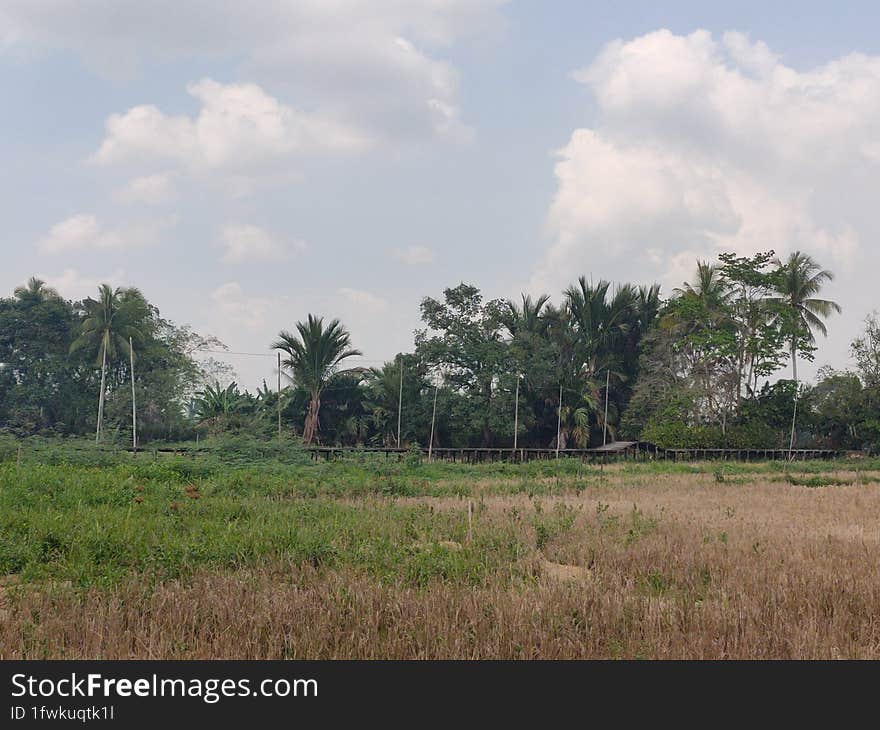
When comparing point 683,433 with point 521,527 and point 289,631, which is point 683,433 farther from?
point 289,631

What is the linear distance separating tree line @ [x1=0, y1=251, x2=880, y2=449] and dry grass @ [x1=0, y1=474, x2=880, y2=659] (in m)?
30.6

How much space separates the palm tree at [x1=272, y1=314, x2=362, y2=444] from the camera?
40.0 meters

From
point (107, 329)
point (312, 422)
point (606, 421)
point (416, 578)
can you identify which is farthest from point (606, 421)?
point (416, 578)

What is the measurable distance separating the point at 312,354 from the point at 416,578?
32.8m

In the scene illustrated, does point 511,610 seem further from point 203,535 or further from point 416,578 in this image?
point 203,535

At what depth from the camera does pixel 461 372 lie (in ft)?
136

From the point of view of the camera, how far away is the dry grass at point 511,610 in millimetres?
5879

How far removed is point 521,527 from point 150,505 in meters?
5.81

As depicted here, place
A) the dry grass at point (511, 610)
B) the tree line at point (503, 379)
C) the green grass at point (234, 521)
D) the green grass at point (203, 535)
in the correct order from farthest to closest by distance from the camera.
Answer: the tree line at point (503, 379)
the green grass at point (234, 521)
the green grass at point (203, 535)
the dry grass at point (511, 610)

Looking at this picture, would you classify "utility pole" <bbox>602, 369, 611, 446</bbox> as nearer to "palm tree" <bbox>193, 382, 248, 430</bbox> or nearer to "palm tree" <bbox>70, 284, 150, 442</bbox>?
"palm tree" <bbox>193, 382, 248, 430</bbox>

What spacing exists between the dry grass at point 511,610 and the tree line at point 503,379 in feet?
100

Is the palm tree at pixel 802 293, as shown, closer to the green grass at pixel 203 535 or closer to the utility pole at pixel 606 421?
the utility pole at pixel 606 421

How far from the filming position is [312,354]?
132 feet

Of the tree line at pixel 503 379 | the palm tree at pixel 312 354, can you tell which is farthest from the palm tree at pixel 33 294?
the palm tree at pixel 312 354
